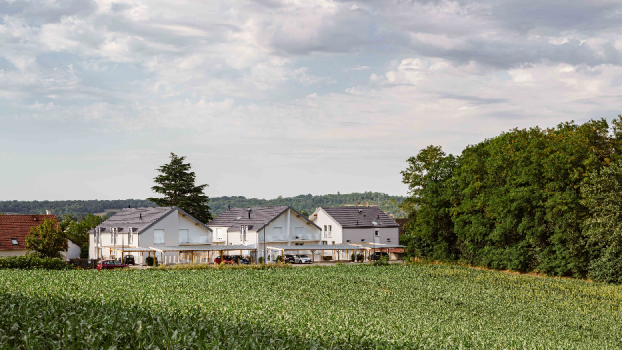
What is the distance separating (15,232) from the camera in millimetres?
63000

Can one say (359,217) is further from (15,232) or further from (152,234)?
(15,232)

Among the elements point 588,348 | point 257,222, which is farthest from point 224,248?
point 588,348

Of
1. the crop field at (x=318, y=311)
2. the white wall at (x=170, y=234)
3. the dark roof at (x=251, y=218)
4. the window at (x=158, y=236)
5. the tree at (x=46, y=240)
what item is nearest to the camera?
the crop field at (x=318, y=311)

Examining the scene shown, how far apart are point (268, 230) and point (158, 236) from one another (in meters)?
14.5

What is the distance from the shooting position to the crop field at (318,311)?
9.98 meters

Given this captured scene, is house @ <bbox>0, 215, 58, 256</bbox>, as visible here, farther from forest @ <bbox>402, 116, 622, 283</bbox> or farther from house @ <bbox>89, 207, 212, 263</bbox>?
forest @ <bbox>402, 116, 622, 283</bbox>

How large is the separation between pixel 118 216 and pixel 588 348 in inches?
2735

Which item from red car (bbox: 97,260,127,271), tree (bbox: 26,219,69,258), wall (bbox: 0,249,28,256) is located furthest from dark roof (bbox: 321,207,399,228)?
wall (bbox: 0,249,28,256)

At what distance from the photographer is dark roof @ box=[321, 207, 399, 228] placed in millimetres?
79438

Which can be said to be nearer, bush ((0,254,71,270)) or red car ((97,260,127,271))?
bush ((0,254,71,270))

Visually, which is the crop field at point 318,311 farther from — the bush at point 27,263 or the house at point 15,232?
the house at point 15,232

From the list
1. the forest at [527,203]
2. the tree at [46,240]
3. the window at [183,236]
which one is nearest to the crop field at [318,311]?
the forest at [527,203]

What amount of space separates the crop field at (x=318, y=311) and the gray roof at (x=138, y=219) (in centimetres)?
2469

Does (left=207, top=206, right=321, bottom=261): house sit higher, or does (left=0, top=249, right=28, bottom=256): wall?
(left=207, top=206, right=321, bottom=261): house
